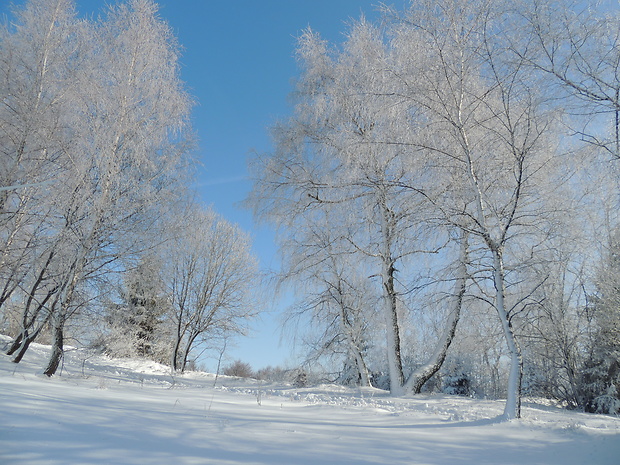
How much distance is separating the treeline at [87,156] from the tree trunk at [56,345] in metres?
0.02

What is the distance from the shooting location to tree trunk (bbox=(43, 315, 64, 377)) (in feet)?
23.4

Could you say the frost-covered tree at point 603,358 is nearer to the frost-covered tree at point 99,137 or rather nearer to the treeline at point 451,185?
the treeline at point 451,185

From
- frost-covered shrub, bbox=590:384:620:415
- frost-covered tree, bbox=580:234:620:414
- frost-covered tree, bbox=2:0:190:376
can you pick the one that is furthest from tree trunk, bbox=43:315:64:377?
frost-covered shrub, bbox=590:384:620:415

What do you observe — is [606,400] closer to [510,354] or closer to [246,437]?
[510,354]

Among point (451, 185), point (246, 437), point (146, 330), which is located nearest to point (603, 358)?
point (451, 185)

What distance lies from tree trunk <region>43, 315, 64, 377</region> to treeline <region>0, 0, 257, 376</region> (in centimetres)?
2

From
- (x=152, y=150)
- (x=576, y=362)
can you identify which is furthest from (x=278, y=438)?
(x=576, y=362)

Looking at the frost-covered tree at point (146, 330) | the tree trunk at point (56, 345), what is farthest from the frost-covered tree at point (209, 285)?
the tree trunk at point (56, 345)

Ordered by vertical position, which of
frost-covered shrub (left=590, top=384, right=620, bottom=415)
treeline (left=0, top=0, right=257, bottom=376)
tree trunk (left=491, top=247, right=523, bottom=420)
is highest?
treeline (left=0, top=0, right=257, bottom=376)

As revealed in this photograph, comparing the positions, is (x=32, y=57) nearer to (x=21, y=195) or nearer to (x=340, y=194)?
(x=21, y=195)

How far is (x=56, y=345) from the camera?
285 inches

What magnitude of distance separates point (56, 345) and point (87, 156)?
3707mm

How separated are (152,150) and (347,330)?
260 inches

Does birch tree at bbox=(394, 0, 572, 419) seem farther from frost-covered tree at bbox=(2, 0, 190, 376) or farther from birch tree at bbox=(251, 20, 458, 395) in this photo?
frost-covered tree at bbox=(2, 0, 190, 376)
